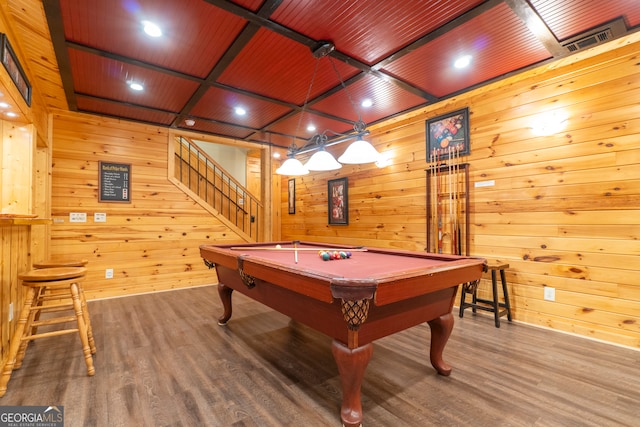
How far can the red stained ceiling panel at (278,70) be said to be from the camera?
2.44 meters

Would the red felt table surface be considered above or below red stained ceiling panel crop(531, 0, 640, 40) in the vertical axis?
below

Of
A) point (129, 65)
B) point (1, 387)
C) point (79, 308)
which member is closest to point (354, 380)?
point (79, 308)

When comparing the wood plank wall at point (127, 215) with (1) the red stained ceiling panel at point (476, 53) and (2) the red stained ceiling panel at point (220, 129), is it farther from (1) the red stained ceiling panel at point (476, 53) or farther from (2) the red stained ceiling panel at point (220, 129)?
(1) the red stained ceiling panel at point (476, 53)

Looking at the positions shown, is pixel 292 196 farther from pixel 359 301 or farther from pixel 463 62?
pixel 359 301

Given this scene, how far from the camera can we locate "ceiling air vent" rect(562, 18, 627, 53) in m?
2.22

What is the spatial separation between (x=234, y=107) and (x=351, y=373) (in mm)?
3472

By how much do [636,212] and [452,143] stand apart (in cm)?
174

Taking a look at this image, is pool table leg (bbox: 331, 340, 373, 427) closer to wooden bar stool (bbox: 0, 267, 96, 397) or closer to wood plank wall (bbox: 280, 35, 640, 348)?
wooden bar stool (bbox: 0, 267, 96, 397)

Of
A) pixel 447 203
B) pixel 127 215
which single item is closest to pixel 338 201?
pixel 447 203

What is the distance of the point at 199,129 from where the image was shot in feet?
15.5

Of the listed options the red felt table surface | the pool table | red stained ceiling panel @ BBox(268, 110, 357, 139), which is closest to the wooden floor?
the pool table

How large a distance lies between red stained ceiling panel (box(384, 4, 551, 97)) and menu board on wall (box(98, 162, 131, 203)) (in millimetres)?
3903

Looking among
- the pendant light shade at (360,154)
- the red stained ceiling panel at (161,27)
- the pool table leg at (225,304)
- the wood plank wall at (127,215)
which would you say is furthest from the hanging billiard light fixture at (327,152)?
the wood plank wall at (127,215)

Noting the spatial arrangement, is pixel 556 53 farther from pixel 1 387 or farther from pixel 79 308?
pixel 1 387
